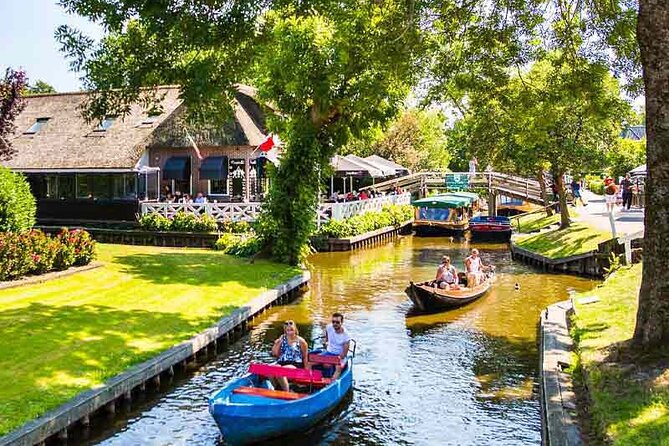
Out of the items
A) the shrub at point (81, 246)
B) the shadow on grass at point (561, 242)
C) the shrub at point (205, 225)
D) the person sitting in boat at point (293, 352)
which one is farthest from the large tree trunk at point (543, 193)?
the person sitting in boat at point (293, 352)

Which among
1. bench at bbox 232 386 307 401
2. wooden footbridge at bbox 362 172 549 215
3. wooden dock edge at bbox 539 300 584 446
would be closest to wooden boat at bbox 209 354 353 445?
bench at bbox 232 386 307 401

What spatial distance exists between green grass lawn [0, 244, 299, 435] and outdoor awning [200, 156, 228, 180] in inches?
510

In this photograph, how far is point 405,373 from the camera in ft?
53.5

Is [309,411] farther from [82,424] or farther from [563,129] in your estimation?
[563,129]

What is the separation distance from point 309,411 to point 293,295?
526 inches

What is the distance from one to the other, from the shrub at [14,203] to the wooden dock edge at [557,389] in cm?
1606

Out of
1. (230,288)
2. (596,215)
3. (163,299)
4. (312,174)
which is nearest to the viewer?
(163,299)

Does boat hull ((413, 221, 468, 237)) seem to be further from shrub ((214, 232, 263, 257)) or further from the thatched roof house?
shrub ((214, 232, 263, 257))

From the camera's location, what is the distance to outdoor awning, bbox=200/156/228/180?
132ft

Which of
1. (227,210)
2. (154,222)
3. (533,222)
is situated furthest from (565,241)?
(154,222)

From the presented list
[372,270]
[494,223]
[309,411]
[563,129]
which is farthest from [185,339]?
[494,223]

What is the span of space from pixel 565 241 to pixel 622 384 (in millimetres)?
23493

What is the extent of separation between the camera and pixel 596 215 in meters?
42.7

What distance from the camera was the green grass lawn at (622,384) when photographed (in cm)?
969
